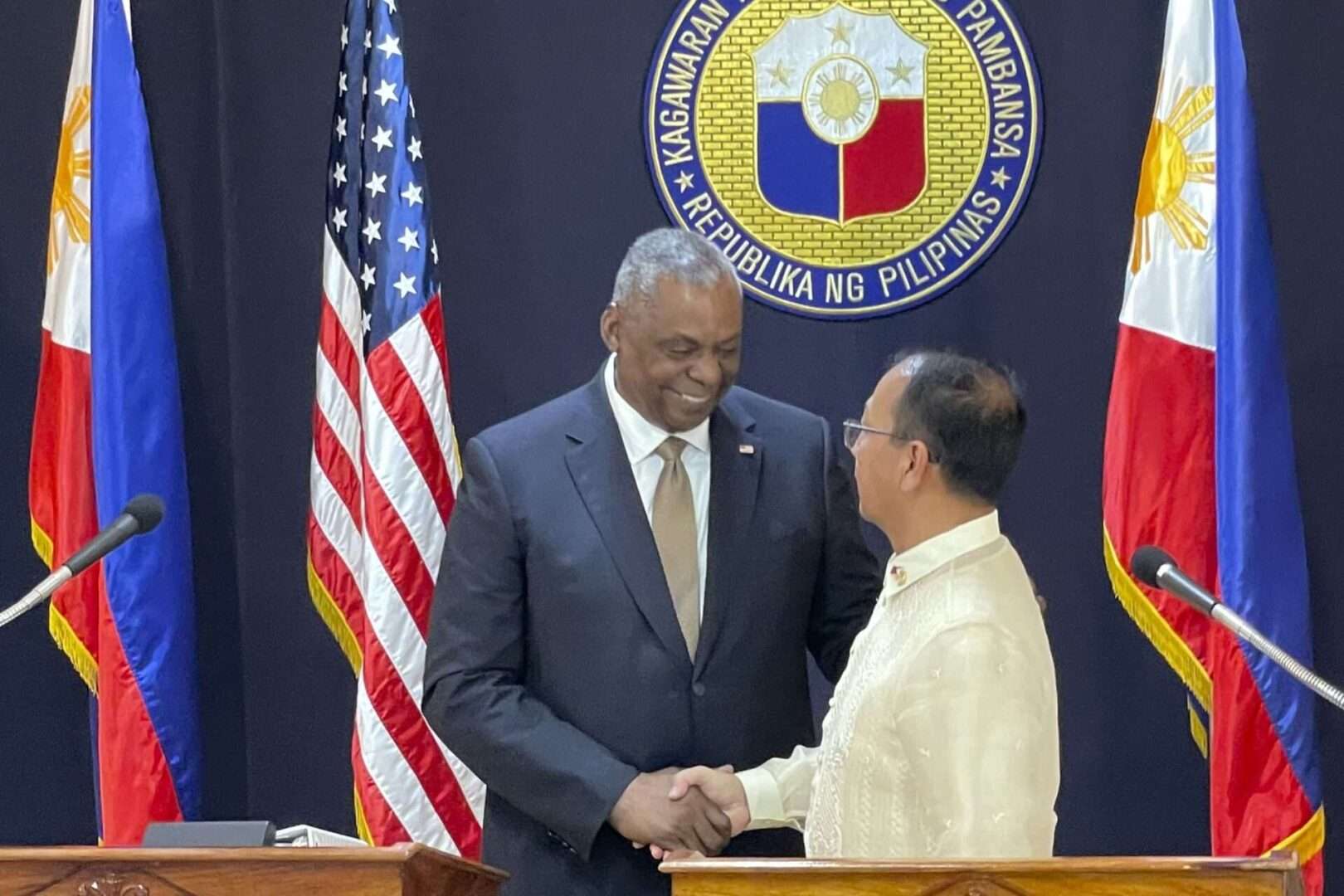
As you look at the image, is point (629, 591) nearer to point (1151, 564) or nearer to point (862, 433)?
point (862, 433)

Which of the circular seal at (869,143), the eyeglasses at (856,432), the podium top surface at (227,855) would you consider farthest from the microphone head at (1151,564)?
the circular seal at (869,143)

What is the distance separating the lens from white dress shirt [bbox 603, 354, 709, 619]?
10.6 feet

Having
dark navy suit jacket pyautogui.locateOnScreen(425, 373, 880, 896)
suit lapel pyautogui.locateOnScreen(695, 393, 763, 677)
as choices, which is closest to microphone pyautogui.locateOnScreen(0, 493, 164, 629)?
dark navy suit jacket pyautogui.locateOnScreen(425, 373, 880, 896)

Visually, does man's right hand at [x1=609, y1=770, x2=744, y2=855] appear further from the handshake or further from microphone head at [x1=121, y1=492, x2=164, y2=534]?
microphone head at [x1=121, y1=492, x2=164, y2=534]

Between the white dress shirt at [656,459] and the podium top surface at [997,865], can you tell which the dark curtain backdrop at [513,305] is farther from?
the podium top surface at [997,865]

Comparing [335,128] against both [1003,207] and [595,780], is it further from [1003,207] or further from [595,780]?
[595,780]

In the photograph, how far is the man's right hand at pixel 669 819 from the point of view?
2912mm

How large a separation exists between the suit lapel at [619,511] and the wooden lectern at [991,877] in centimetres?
90

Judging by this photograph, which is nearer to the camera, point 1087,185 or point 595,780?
point 595,780

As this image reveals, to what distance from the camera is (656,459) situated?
3.24 m

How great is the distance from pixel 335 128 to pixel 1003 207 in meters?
1.52

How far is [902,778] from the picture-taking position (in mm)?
2430

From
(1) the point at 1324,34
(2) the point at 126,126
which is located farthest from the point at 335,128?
(1) the point at 1324,34

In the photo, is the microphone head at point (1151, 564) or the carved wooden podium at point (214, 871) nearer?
the carved wooden podium at point (214, 871)
